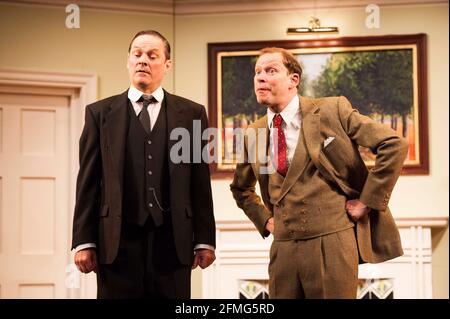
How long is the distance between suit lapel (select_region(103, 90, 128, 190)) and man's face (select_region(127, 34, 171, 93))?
105 mm

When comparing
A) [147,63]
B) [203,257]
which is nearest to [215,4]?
[147,63]

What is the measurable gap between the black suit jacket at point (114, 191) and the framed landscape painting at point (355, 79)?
0.97 feet

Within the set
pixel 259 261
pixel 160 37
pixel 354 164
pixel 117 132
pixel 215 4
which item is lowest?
pixel 259 261

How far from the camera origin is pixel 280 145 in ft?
9.16

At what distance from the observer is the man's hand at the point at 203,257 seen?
2.81 metres

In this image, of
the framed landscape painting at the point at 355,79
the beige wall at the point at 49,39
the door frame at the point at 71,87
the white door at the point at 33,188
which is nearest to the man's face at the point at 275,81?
the framed landscape painting at the point at 355,79

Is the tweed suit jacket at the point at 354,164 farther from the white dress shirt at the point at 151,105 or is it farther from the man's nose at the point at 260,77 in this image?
the white dress shirt at the point at 151,105

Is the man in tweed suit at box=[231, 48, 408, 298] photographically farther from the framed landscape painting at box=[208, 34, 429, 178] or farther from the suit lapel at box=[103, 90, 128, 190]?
the suit lapel at box=[103, 90, 128, 190]

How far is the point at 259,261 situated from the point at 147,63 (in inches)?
36.6

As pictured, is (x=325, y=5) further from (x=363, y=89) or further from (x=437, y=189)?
(x=437, y=189)

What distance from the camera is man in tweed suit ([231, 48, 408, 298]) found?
8.73 feet

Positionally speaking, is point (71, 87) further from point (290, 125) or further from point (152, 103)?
point (290, 125)

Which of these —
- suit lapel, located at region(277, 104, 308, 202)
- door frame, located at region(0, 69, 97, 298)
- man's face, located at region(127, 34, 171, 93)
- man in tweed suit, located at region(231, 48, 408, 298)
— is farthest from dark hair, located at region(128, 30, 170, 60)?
suit lapel, located at region(277, 104, 308, 202)

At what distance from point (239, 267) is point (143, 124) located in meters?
0.83
